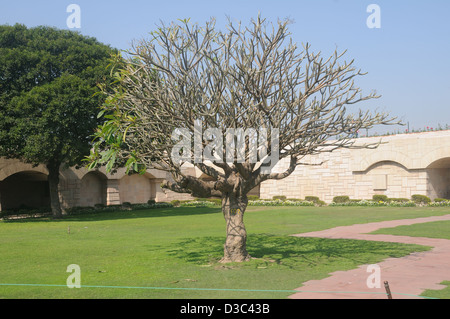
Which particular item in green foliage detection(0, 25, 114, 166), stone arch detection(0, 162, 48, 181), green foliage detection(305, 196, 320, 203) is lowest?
green foliage detection(305, 196, 320, 203)

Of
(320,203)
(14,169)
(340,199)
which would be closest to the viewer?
(14,169)

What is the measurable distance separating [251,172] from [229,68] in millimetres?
2728

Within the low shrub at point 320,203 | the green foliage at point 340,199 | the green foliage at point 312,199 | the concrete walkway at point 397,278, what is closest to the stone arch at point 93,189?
the green foliage at point 312,199

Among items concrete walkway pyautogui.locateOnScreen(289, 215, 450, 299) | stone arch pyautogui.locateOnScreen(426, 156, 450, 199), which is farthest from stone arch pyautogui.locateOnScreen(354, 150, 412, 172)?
concrete walkway pyautogui.locateOnScreen(289, 215, 450, 299)

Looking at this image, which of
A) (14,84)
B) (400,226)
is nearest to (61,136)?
(14,84)

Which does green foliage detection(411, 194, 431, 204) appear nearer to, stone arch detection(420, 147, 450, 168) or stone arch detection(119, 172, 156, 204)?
stone arch detection(420, 147, 450, 168)

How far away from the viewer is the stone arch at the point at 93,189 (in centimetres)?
3738

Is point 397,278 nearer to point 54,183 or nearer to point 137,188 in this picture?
point 54,183

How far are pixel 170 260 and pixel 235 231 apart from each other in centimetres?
206

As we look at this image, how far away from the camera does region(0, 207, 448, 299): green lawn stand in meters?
9.16

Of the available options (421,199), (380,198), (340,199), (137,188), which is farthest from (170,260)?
(137,188)

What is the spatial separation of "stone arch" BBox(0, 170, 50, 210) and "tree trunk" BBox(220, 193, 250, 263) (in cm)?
2880

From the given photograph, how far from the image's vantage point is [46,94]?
24.4m
